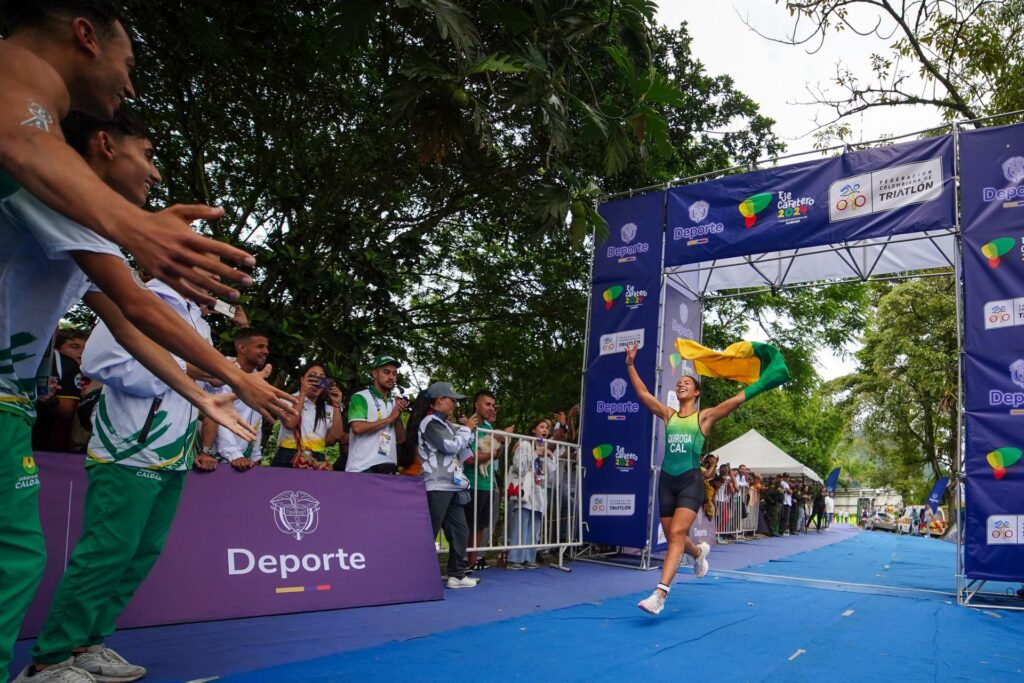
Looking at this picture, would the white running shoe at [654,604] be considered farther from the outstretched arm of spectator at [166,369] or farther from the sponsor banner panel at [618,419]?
the outstretched arm of spectator at [166,369]

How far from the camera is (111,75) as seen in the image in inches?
63.9

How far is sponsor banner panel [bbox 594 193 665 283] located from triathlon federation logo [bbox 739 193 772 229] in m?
1.14

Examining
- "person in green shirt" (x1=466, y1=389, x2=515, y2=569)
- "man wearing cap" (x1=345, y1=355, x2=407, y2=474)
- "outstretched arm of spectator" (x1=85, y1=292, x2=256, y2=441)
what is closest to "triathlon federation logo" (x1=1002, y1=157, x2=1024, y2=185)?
"person in green shirt" (x1=466, y1=389, x2=515, y2=569)

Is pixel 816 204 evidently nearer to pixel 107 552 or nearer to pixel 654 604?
pixel 654 604

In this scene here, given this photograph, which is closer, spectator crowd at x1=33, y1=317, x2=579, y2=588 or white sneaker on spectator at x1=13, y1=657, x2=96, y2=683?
white sneaker on spectator at x1=13, y1=657, x2=96, y2=683

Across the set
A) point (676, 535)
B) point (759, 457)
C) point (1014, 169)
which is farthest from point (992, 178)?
point (759, 457)

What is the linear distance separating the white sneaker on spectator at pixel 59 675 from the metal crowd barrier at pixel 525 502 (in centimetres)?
437

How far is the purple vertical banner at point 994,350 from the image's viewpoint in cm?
708

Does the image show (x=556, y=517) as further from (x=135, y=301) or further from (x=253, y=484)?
(x=135, y=301)

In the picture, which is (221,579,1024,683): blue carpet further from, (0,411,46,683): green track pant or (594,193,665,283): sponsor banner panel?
(594,193,665,283): sponsor banner panel

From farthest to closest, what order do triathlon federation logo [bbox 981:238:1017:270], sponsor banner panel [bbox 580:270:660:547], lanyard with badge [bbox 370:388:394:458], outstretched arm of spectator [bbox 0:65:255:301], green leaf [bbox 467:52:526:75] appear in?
sponsor banner panel [bbox 580:270:660:547] → triathlon federation logo [bbox 981:238:1017:270] → lanyard with badge [bbox 370:388:394:458] → green leaf [bbox 467:52:526:75] → outstretched arm of spectator [bbox 0:65:255:301]

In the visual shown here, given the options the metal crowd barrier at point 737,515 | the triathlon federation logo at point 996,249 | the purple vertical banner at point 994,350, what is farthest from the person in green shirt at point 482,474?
the metal crowd barrier at point 737,515

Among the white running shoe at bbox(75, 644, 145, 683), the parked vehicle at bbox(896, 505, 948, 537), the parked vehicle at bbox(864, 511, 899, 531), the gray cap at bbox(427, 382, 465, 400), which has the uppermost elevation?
the gray cap at bbox(427, 382, 465, 400)

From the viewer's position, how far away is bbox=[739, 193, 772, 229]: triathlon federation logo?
920 cm
